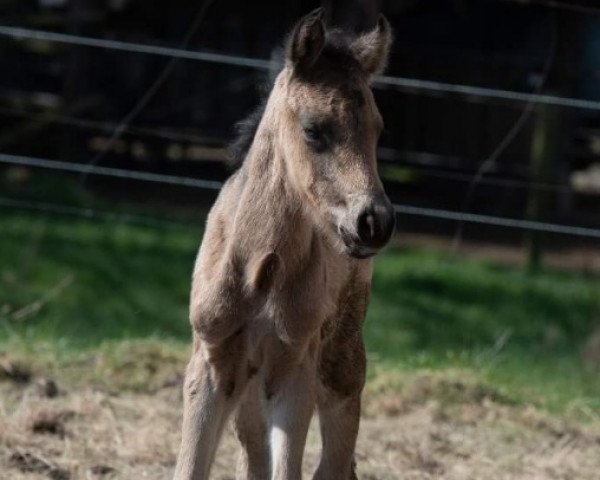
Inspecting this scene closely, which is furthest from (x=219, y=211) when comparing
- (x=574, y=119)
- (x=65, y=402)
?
(x=574, y=119)

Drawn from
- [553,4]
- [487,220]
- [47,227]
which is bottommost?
[47,227]

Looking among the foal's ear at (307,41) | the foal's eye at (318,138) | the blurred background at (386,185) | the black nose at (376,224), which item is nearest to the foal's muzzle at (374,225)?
the black nose at (376,224)

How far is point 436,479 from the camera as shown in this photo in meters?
5.54

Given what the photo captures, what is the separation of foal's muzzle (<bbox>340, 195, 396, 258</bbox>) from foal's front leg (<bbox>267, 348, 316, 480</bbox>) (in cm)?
63

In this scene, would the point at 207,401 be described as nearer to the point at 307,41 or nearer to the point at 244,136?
the point at 244,136

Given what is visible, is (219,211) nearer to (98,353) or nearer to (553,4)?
(98,353)

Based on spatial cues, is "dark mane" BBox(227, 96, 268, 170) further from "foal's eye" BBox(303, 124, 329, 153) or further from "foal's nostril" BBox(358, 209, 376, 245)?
"foal's nostril" BBox(358, 209, 376, 245)

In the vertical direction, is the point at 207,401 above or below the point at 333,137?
below

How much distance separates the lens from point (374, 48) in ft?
14.5

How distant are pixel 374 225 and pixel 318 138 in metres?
0.36

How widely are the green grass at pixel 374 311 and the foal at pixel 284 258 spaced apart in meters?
2.27

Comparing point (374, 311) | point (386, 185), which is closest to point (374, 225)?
point (374, 311)

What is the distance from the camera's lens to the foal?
160 inches

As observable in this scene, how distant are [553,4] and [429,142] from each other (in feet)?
22.1
